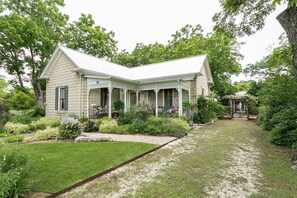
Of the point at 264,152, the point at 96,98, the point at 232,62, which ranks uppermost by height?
the point at 232,62

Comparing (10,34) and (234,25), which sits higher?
(10,34)

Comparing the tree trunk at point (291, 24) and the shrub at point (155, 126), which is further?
the shrub at point (155, 126)

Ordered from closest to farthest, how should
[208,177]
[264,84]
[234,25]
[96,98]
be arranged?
[208,177] → [234,25] → [264,84] → [96,98]

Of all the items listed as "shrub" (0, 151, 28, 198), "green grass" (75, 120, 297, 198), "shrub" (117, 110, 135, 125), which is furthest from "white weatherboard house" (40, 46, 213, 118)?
"shrub" (0, 151, 28, 198)

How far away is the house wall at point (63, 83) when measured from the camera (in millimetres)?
11629

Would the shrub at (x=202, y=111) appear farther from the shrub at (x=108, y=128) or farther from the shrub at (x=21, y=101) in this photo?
the shrub at (x=21, y=101)

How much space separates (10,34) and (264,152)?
20920mm

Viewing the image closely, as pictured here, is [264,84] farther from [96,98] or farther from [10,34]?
[10,34]

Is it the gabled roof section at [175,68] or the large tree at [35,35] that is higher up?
the large tree at [35,35]

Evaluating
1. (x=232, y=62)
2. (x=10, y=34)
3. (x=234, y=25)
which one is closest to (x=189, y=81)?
(x=234, y=25)

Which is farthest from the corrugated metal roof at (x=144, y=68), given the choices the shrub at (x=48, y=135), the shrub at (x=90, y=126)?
the shrub at (x=48, y=135)

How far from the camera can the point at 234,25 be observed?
241 inches

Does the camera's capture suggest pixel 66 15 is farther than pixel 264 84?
Yes

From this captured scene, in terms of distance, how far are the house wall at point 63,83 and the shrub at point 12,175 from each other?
8816 millimetres
